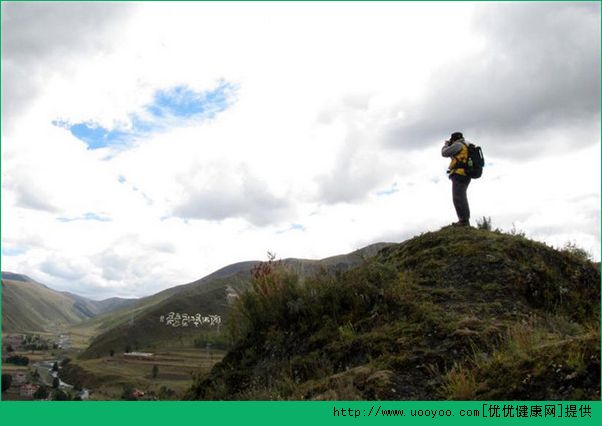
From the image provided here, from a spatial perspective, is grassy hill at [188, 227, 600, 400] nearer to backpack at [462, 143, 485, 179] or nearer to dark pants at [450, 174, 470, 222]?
dark pants at [450, 174, 470, 222]

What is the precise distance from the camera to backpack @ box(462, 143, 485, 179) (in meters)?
10.9

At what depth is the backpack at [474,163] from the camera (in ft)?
35.7

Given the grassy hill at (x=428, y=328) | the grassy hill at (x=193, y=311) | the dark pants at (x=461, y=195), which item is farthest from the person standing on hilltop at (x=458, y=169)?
the grassy hill at (x=193, y=311)

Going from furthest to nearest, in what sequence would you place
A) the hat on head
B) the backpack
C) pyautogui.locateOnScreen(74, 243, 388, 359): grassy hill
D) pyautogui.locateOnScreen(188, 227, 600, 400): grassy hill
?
the hat on head → the backpack → pyautogui.locateOnScreen(74, 243, 388, 359): grassy hill → pyautogui.locateOnScreen(188, 227, 600, 400): grassy hill

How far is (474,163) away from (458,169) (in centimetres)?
36

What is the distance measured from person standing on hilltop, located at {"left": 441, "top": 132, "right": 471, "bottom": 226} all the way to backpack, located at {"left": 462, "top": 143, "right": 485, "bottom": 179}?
0.21 feet

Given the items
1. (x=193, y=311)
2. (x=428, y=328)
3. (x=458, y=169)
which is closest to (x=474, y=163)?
(x=458, y=169)

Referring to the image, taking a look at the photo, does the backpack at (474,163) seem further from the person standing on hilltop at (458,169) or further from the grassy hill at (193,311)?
the grassy hill at (193,311)

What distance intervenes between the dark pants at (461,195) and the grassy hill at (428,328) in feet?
2.43

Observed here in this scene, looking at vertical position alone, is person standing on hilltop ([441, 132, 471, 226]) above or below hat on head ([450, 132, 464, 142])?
below

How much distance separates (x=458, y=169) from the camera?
1095 cm

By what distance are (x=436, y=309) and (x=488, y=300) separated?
1.09 meters

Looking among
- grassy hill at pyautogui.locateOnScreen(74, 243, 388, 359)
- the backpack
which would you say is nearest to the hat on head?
the backpack

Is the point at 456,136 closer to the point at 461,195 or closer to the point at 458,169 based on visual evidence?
the point at 458,169
